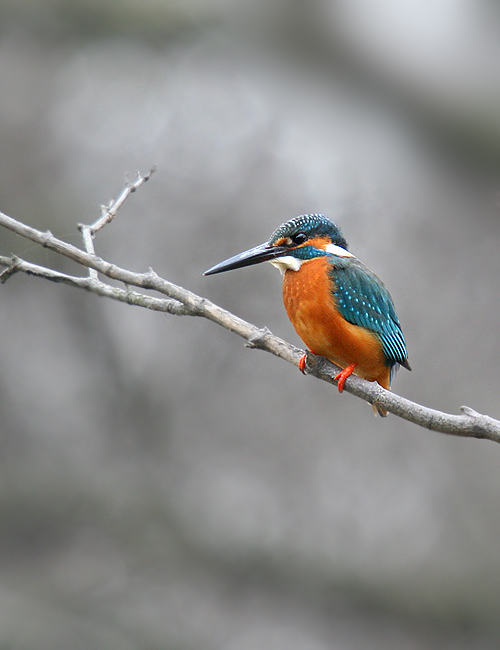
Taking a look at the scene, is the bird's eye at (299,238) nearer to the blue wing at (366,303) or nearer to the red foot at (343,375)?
the blue wing at (366,303)

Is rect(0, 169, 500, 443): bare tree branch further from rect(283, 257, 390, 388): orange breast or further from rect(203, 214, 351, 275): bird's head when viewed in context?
rect(203, 214, 351, 275): bird's head

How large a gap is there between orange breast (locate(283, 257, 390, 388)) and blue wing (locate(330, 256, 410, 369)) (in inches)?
0.9

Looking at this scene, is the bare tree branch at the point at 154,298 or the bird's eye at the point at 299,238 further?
the bird's eye at the point at 299,238

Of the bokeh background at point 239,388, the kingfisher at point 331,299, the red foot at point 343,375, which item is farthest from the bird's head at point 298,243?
the bokeh background at point 239,388

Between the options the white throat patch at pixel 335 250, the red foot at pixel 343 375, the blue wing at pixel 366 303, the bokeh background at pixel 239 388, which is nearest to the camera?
the red foot at pixel 343 375

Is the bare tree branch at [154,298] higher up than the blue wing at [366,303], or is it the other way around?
the blue wing at [366,303]

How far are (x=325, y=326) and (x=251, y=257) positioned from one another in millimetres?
286

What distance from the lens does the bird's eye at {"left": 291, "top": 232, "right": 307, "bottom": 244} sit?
2059mm

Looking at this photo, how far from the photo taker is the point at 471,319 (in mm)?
4438

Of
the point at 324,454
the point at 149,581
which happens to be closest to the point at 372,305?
the point at 324,454

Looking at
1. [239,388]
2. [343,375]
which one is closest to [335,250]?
[343,375]

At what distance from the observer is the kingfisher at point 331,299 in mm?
1962

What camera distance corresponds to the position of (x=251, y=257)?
196 centimetres

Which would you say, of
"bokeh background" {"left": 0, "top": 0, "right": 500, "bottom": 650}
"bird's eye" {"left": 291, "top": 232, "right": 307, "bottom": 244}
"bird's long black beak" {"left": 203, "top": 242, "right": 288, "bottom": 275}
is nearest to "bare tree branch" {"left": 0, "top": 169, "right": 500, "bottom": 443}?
"bird's long black beak" {"left": 203, "top": 242, "right": 288, "bottom": 275}
